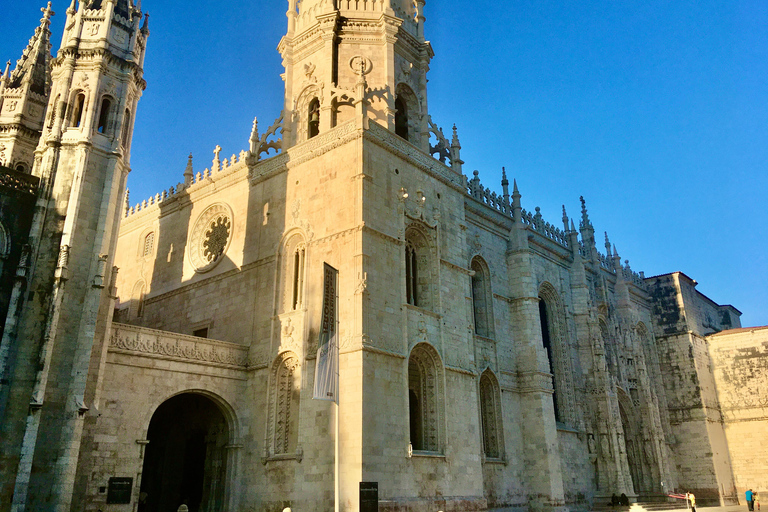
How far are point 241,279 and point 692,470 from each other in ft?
100

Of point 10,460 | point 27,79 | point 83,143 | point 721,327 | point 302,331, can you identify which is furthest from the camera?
point 721,327

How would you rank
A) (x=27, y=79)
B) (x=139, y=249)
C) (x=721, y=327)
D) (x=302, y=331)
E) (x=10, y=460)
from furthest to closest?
1. (x=721, y=327)
2. (x=139, y=249)
3. (x=27, y=79)
4. (x=302, y=331)
5. (x=10, y=460)

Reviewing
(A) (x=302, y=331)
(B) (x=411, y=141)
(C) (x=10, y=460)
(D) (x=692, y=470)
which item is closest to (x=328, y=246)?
(A) (x=302, y=331)

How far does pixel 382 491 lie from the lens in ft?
64.8

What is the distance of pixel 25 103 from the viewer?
28.2m

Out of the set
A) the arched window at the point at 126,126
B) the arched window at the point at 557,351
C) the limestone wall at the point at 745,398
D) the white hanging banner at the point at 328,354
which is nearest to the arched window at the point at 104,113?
the arched window at the point at 126,126

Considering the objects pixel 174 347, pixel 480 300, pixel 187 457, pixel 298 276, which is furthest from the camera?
pixel 480 300

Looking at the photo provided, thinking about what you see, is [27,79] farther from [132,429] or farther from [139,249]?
[132,429]

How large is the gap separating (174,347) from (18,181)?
7.68m

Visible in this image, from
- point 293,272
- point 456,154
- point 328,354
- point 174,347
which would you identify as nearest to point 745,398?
point 456,154

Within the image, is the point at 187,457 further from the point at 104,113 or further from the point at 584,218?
the point at 584,218

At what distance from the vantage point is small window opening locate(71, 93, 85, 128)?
71.0 feet

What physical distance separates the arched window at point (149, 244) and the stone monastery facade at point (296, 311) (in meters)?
0.17

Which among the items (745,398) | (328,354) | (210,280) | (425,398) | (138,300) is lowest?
(425,398)
